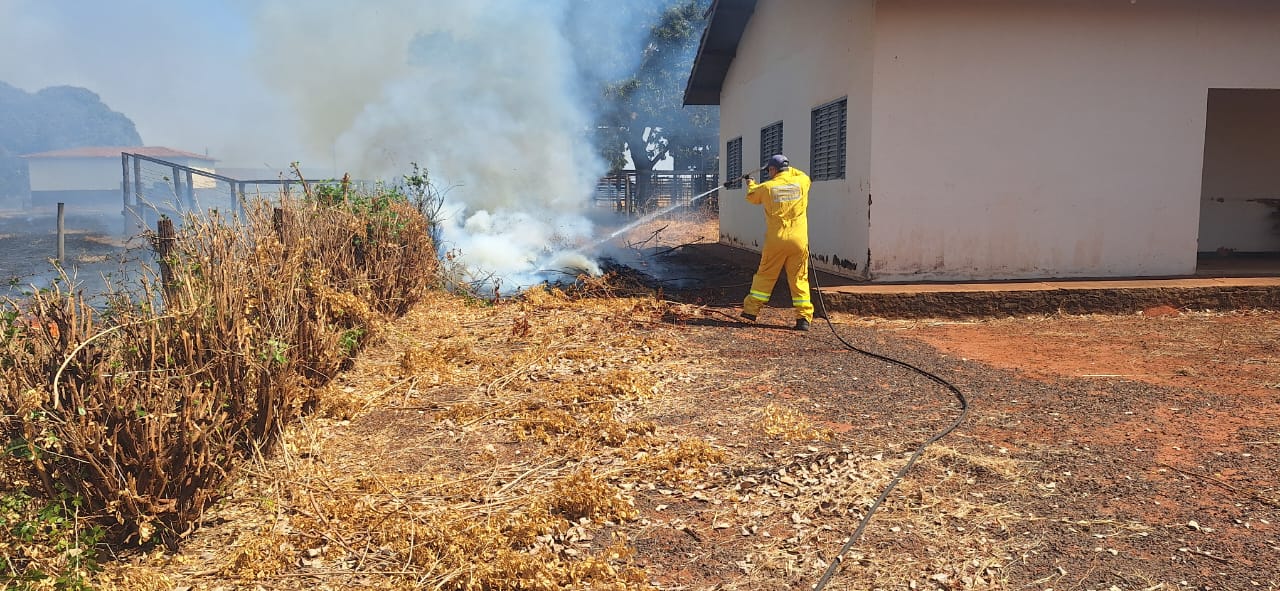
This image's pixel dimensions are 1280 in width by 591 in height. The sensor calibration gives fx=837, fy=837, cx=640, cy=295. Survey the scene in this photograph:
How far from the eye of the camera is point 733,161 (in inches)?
611

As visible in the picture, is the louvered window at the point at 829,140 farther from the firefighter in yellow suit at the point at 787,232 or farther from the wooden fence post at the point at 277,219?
the wooden fence post at the point at 277,219

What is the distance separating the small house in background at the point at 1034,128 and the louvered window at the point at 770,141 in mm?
2838

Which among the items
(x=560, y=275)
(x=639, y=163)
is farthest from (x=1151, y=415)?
(x=639, y=163)

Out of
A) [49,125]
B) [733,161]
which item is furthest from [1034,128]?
[49,125]

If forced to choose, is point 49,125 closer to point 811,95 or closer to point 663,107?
point 663,107

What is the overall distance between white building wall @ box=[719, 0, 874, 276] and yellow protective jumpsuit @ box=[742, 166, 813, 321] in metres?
1.37

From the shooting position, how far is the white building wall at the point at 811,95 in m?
9.03

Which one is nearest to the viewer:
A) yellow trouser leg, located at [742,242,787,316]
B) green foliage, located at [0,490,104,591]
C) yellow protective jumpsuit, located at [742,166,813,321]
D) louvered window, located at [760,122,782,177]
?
green foliage, located at [0,490,104,591]

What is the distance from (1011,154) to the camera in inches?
349

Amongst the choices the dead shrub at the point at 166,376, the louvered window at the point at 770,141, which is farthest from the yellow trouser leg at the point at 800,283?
the louvered window at the point at 770,141

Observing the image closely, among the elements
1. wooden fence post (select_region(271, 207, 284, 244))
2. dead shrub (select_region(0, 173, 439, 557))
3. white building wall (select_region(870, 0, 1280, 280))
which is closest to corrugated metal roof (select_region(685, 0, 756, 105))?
white building wall (select_region(870, 0, 1280, 280))

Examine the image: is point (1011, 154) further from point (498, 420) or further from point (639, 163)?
point (639, 163)

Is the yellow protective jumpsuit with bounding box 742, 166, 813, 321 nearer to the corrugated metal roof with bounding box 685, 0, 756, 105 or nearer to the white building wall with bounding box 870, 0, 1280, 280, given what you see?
the white building wall with bounding box 870, 0, 1280, 280

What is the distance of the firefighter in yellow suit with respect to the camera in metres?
7.75
